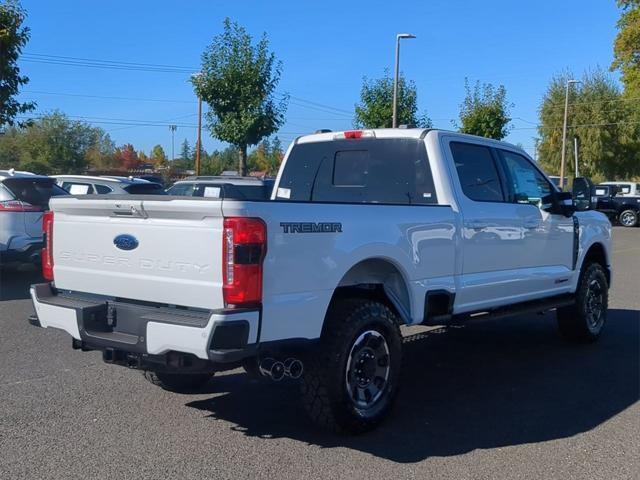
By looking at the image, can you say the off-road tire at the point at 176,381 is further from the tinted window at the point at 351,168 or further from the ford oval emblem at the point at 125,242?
the tinted window at the point at 351,168

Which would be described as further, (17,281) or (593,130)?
(593,130)

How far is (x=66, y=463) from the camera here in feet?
14.1

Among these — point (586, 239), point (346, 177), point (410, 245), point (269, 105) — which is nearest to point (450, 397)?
point (410, 245)

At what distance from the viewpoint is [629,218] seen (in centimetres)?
3209

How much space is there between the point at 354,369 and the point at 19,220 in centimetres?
745

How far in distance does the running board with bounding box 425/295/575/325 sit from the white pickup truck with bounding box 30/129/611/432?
21 millimetres

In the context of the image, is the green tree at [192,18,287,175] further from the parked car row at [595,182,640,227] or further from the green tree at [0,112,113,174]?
the green tree at [0,112,113,174]

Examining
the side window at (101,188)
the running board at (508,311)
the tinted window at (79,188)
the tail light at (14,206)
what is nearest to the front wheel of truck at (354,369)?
the running board at (508,311)

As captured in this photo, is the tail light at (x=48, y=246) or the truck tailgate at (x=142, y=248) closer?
the truck tailgate at (x=142, y=248)

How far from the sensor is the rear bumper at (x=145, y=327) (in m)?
3.98

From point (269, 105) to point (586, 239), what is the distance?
16633 mm

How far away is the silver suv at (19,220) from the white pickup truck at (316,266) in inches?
212

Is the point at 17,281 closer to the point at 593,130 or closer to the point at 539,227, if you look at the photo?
the point at 539,227

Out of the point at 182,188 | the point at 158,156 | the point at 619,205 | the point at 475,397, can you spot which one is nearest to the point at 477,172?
the point at 475,397
